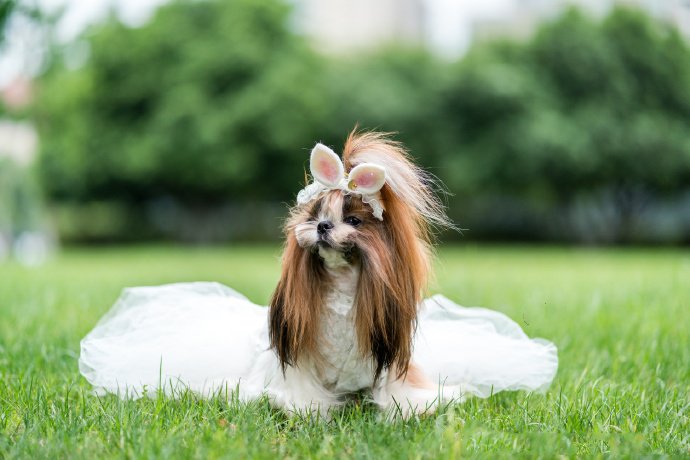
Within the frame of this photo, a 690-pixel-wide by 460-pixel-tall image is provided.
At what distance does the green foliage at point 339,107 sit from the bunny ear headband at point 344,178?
21302mm

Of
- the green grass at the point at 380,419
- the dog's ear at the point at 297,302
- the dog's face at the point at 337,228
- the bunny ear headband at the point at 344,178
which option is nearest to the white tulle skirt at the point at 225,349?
the green grass at the point at 380,419

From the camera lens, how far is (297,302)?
3.14m

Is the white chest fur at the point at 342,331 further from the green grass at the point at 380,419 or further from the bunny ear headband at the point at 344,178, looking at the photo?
the bunny ear headband at the point at 344,178

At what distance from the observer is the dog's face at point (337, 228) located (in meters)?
3.01

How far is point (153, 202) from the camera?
111 ft

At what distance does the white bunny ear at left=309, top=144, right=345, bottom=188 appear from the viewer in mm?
3094

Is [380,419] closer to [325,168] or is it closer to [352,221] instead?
[352,221]

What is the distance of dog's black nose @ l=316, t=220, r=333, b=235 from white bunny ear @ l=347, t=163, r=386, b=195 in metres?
0.18

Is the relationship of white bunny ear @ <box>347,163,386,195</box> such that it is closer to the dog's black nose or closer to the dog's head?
the dog's head

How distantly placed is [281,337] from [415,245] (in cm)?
71

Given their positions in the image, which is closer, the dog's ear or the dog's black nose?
the dog's black nose

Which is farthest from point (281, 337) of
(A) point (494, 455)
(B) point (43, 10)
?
(B) point (43, 10)

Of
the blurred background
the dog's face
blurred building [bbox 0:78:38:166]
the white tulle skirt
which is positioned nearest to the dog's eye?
the dog's face

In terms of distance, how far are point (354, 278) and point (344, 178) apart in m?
0.43
